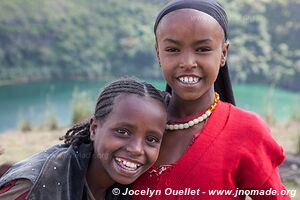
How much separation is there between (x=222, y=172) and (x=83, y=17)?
27.0 metres

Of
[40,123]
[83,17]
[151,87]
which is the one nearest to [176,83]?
[151,87]

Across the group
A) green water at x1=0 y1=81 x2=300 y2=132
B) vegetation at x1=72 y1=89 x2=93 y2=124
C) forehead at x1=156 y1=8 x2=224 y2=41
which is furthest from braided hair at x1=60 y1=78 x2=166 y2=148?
green water at x1=0 y1=81 x2=300 y2=132

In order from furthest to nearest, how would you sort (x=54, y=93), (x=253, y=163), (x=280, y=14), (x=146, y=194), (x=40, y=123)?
(x=280, y=14) → (x=54, y=93) → (x=40, y=123) → (x=146, y=194) → (x=253, y=163)

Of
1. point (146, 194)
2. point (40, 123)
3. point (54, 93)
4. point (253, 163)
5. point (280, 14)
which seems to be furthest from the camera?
point (280, 14)

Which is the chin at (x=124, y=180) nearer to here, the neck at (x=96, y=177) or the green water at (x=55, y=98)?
the neck at (x=96, y=177)

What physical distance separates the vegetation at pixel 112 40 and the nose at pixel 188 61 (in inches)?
652

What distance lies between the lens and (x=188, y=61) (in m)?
1.54

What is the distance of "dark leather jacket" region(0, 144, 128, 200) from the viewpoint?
1.53 meters

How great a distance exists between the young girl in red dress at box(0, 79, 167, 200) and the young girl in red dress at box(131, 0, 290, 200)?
0.09 metres

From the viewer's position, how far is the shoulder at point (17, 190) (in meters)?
1.52

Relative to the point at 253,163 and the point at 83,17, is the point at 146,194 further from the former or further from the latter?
the point at 83,17

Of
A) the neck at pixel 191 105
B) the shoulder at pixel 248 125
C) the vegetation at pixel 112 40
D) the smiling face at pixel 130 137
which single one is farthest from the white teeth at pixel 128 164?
the vegetation at pixel 112 40

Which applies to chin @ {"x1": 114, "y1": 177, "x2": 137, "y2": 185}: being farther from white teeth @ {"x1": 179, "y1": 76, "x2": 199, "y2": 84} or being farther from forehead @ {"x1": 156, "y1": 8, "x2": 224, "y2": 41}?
forehead @ {"x1": 156, "y1": 8, "x2": 224, "y2": 41}

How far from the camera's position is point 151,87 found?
1.71m
